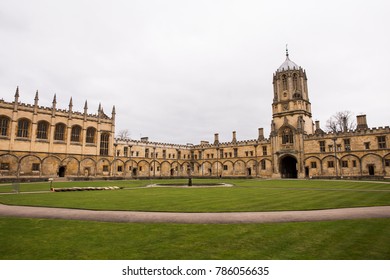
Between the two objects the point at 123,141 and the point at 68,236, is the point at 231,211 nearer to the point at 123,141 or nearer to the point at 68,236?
the point at 68,236

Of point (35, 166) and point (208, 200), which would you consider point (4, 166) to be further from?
point (208, 200)

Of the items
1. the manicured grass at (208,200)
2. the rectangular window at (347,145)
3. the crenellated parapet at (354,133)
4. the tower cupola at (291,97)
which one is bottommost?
the manicured grass at (208,200)

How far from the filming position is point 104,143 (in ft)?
166

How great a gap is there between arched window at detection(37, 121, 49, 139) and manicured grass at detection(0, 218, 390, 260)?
1565 inches

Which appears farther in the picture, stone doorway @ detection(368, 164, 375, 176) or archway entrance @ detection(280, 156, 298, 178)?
A: archway entrance @ detection(280, 156, 298, 178)

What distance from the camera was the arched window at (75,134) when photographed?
151 feet

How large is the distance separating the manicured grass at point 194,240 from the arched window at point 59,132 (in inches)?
1594

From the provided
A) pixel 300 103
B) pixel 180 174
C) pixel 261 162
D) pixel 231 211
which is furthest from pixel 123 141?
pixel 231 211

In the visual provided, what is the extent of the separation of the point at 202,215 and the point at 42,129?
42806 millimetres

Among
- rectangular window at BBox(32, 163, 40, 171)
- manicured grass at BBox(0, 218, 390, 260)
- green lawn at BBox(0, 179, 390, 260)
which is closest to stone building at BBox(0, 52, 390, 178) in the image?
rectangular window at BBox(32, 163, 40, 171)

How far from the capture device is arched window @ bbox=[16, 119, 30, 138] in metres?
39.8

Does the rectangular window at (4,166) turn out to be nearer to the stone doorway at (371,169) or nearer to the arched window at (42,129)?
the arched window at (42,129)

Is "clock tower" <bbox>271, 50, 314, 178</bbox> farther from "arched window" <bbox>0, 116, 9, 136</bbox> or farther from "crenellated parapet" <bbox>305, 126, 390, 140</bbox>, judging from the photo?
"arched window" <bbox>0, 116, 9, 136</bbox>

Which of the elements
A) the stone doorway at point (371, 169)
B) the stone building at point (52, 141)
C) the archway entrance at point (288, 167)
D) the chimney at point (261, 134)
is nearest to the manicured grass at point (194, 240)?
the stone building at point (52, 141)
